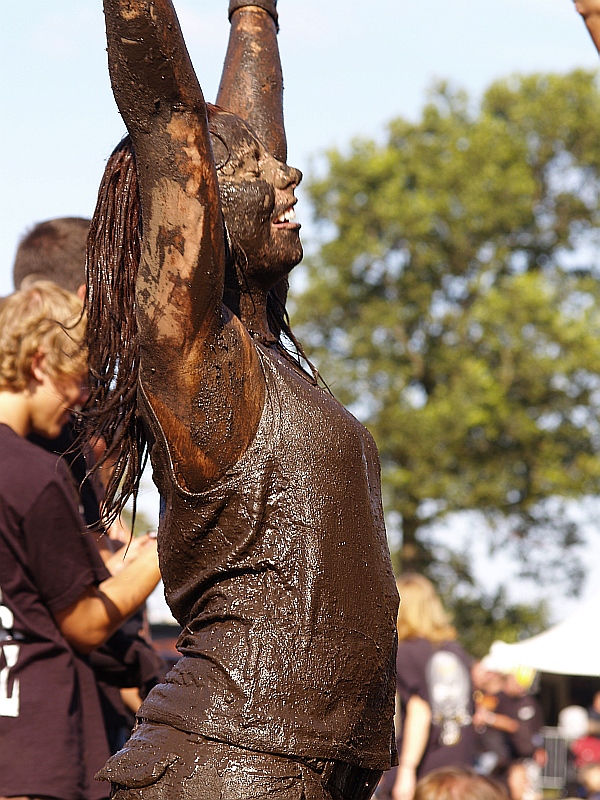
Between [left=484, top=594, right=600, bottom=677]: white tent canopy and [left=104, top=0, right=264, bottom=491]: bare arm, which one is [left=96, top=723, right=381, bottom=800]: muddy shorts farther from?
[left=484, top=594, right=600, bottom=677]: white tent canopy

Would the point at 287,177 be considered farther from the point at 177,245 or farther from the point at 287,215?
the point at 177,245

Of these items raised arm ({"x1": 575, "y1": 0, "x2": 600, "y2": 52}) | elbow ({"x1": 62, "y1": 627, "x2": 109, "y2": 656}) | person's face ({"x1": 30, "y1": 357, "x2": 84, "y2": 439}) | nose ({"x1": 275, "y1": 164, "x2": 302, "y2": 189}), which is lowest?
elbow ({"x1": 62, "y1": 627, "x2": 109, "y2": 656})

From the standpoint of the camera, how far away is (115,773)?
7.05ft

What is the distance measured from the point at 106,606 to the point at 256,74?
58.0 inches

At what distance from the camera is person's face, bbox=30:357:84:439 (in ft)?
11.9

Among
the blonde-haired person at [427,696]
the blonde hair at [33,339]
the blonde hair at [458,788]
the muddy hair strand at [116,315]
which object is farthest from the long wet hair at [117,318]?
the blonde-haired person at [427,696]

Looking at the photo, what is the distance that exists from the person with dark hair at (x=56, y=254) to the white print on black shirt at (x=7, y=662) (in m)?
1.26

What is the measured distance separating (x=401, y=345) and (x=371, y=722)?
29024 mm

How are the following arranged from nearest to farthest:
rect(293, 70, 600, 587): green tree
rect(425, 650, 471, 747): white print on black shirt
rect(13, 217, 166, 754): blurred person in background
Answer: rect(13, 217, 166, 754): blurred person in background
rect(425, 650, 471, 747): white print on black shirt
rect(293, 70, 600, 587): green tree

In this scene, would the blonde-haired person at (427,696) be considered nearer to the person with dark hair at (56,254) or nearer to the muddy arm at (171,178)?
the person with dark hair at (56,254)

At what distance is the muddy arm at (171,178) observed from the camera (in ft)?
6.81

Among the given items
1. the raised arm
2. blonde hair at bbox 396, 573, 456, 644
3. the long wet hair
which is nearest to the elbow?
the long wet hair

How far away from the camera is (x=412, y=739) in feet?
23.0

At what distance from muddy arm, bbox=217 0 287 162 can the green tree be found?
25.0 m
